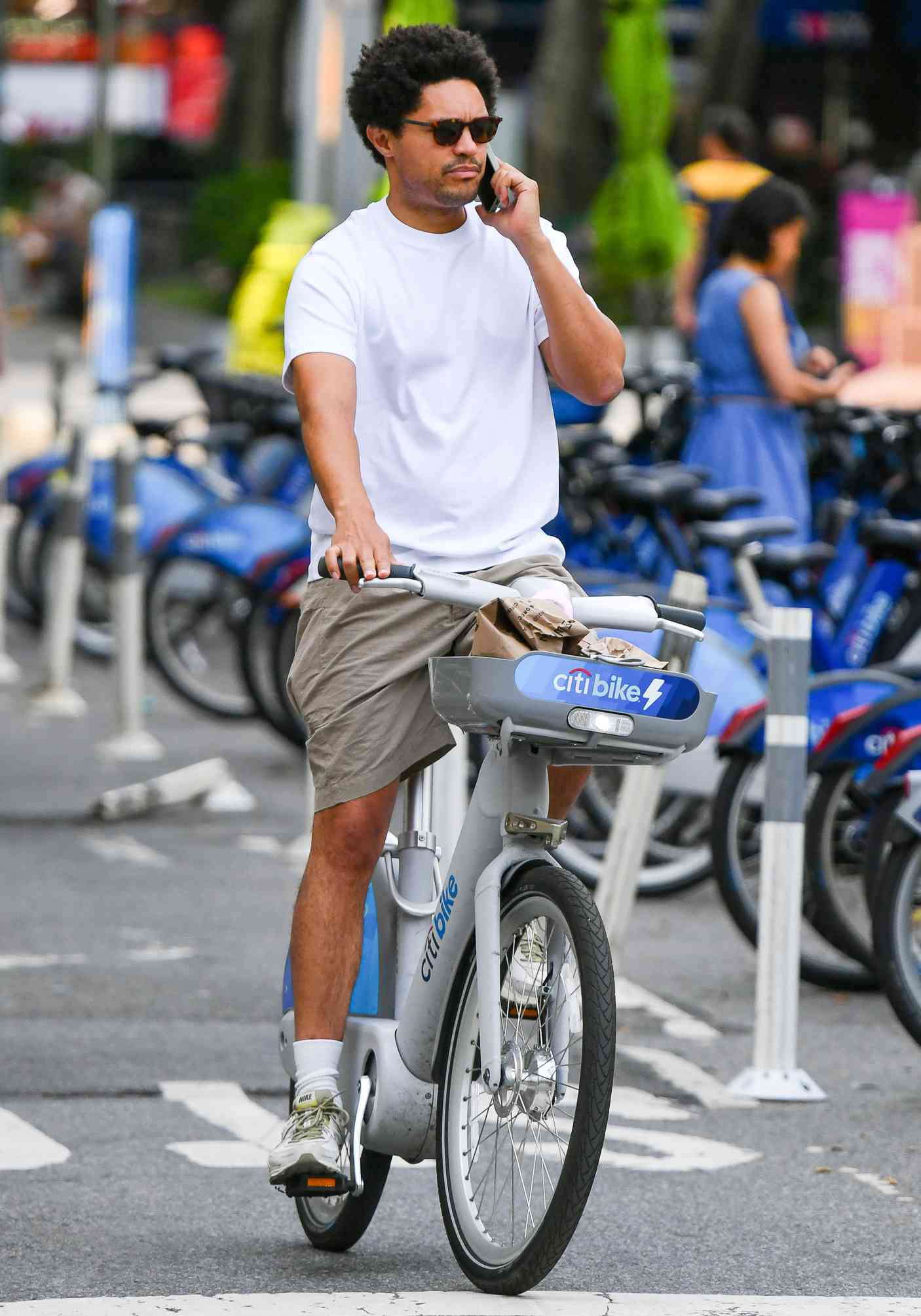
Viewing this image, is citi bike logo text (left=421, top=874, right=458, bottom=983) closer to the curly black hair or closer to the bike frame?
the bike frame

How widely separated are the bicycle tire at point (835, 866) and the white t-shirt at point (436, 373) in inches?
102

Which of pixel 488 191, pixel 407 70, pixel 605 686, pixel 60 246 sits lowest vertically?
pixel 60 246

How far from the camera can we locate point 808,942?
7.54m

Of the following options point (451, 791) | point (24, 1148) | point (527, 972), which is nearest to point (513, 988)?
point (527, 972)

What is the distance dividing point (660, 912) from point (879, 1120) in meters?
2.50

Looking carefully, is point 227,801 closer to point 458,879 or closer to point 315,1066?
point 315,1066

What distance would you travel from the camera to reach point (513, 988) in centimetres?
445

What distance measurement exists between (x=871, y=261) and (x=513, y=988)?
1813 centimetres

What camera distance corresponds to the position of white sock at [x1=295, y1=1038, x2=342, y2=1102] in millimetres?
4676

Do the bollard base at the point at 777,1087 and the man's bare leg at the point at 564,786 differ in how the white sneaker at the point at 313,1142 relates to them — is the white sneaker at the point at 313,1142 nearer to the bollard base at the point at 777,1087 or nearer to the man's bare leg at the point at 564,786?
the man's bare leg at the point at 564,786

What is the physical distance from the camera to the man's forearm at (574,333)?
458 cm

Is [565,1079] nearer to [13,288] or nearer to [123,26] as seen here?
[13,288]

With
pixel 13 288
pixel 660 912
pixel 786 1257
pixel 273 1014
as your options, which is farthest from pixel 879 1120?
pixel 13 288

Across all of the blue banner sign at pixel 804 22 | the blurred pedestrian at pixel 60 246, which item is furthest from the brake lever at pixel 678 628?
the blue banner sign at pixel 804 22
